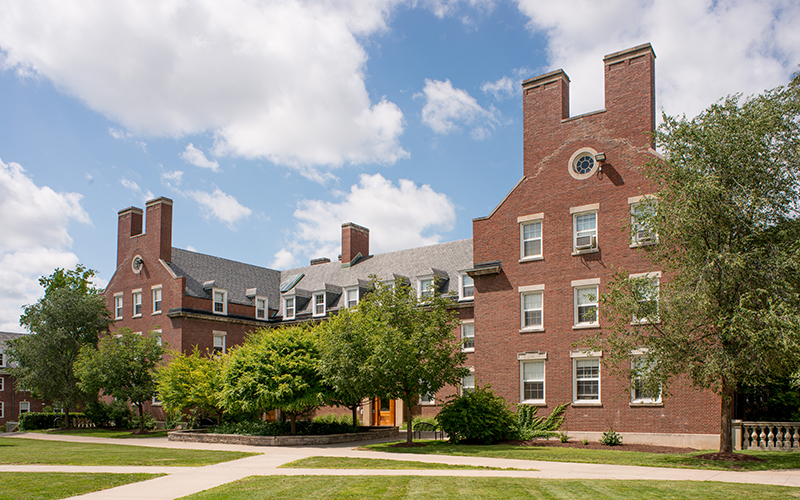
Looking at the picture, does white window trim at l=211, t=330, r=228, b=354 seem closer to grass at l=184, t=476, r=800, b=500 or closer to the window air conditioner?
the window air conditioner

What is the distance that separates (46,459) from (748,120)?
2257 cm

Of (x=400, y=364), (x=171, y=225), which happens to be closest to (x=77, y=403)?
(x=171, y=225)

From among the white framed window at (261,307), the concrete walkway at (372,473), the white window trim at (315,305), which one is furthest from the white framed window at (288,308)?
the concrete walkway at (372,473)

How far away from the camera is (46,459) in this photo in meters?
19.2

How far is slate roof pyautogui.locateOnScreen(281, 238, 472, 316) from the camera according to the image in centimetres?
3798

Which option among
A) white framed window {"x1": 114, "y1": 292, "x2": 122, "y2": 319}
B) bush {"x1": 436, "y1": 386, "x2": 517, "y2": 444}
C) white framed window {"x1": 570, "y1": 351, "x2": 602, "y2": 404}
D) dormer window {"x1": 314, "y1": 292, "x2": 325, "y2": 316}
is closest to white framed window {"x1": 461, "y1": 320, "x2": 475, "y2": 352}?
white framed window {"x1": 570, "y1": 351, "x2": 602, "y2": 404}

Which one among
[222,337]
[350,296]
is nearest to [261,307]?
[222,337]

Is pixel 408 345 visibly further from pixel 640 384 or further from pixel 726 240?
pixel 726 240

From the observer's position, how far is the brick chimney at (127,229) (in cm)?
4409

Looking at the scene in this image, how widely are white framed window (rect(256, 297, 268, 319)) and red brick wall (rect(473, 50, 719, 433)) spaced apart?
19096 millimetres

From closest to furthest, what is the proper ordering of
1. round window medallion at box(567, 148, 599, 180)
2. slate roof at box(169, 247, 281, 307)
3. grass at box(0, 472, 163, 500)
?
grass at box(0, 472, 163, 500)
round window medallion at box(567, 148, 599, 180)
slate roof at box(169, 247, 281, 307)

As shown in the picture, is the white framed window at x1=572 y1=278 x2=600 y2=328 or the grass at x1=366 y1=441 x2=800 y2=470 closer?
the grass at x1=366 y1=441 x2=800 y2=470

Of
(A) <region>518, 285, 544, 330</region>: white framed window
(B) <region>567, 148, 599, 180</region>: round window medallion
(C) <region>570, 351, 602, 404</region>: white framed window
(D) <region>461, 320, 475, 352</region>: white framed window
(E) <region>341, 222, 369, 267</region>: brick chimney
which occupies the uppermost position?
(B) <region>567, 148, 599, 180</region>: round window medallion

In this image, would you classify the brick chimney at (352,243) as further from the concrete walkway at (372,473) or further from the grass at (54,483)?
the grass at (54,483)
